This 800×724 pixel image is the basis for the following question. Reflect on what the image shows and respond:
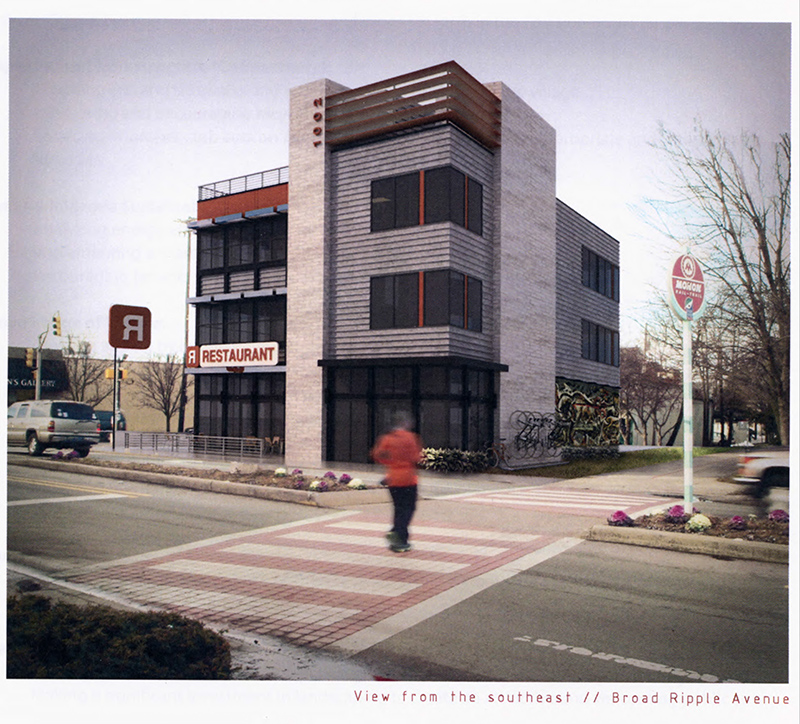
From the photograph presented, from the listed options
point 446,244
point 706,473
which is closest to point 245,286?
point 446,244

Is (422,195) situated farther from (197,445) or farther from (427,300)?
(197,445)

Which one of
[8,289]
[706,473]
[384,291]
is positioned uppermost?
[384,291]

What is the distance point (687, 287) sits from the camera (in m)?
8.57

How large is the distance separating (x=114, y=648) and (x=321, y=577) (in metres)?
2.51

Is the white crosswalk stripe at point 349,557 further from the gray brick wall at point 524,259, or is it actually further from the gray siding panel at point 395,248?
the gray brick wall at point 524,259

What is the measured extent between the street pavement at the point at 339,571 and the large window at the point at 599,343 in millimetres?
15695

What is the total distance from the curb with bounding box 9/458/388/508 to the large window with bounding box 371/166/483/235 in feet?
31.5

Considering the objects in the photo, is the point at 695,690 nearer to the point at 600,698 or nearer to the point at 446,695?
the point at 600,698

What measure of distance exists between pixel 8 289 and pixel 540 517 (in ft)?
27.2

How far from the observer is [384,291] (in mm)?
20547

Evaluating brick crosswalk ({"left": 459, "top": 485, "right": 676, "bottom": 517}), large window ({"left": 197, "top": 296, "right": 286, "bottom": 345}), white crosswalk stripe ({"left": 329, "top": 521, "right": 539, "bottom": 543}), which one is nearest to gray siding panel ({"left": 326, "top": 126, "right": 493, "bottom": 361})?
large window ({"left": 197, "top": 296, "right": 286, "bottom": 345})

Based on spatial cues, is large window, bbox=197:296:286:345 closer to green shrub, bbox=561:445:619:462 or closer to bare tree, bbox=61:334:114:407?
green shrub, bbox=561:445:619:462

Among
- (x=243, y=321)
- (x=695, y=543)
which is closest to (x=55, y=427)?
(x=695, y=543)

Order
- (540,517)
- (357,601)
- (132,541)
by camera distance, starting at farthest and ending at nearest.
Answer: (540,517) < (132,541) < (357,601)
